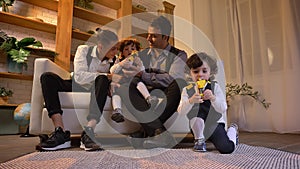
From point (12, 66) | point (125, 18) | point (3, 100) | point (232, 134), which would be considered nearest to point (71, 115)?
point (232, 134)

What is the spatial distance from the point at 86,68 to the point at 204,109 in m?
0.75

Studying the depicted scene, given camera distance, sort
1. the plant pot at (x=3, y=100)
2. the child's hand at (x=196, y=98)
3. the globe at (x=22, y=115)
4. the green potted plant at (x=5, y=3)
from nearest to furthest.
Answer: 1. the child's hand at (x=196, y=98)
2. the globe at (x=22, y=115)
3. the plant pot at (x=3, y=100)
4. the green potted plant at (x=5, y=3)

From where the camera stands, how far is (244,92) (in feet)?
8.09

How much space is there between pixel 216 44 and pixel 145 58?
1615 mm

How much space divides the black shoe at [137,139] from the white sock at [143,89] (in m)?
0.23

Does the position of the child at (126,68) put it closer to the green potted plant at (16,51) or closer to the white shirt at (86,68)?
the white shirt at (86,68)

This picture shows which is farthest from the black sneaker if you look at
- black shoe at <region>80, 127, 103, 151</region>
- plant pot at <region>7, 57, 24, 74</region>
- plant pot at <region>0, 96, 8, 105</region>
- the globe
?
plant pot at <region>7, 57, 24, 74</region>

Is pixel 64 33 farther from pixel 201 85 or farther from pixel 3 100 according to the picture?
pixel 201 85

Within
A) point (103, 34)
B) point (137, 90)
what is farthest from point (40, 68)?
point (137, 90)

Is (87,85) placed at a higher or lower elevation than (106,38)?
lower

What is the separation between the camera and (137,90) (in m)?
1.30

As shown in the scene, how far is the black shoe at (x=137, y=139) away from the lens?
1.26m

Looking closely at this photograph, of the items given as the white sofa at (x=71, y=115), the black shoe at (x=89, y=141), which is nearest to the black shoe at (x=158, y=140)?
the white sofa at (x=71, y=115)

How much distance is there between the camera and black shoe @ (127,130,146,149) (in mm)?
1260
